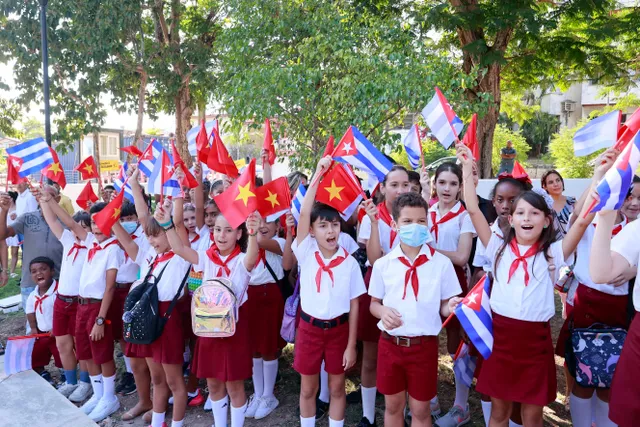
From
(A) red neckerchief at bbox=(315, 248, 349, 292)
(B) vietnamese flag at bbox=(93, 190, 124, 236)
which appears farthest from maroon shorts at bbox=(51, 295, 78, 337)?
(A) red neckerchief at bbox=(315, 248, 349, 292)

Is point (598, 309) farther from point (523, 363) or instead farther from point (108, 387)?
point (108, 387)

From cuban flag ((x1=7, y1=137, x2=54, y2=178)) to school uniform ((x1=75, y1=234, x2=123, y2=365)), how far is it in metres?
1.34

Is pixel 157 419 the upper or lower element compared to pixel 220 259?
lower

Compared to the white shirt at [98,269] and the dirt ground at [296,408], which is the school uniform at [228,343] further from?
the white shirt at [98,269]

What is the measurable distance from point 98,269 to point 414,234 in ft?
9.09

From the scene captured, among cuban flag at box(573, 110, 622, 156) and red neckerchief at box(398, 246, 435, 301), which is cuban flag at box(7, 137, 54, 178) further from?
cuban flag at box(573, 110, 622, 156)

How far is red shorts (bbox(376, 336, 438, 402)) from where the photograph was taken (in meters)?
3.11

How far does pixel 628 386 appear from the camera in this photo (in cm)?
228

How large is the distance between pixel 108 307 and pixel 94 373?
0.70 meters

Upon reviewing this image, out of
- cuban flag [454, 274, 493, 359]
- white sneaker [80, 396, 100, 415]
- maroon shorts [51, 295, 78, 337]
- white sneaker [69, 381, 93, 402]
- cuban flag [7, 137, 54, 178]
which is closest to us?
cuban flag [454, 274, 493, 359]

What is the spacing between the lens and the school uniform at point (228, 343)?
3590 millimetres

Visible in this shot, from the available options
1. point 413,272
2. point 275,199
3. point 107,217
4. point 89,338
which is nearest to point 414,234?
point 413,272

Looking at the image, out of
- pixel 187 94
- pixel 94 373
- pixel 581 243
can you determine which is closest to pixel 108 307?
pixel 94 373

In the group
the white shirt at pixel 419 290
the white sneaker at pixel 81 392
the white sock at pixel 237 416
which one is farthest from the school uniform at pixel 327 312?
the white sneaker at pixel 81 392
